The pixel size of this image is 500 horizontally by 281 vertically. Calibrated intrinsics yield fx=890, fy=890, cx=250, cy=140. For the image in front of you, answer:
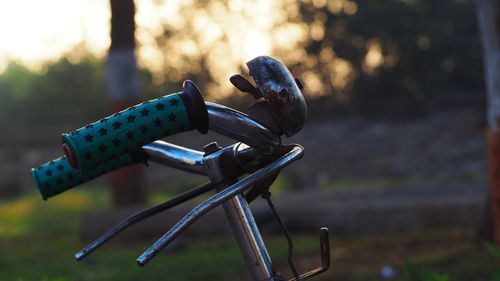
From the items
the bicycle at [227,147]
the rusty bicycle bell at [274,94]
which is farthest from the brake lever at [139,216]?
the rusty bicycle bell at [274,94]

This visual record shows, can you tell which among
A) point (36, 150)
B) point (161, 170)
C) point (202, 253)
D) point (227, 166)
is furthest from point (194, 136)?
point (227, 166)

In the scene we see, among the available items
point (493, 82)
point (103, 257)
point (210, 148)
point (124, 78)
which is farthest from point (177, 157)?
point (124, 78)

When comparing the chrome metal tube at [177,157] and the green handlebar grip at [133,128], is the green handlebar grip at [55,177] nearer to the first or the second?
the chrome metal tube at [177,157]

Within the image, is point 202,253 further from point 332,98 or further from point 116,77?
point 332,98

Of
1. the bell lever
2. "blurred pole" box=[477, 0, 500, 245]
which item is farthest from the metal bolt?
"blurred pole" box=[477, 0, 500, 245]

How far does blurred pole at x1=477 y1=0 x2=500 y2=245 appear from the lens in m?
5.45

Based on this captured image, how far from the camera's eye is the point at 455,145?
18.7 metres

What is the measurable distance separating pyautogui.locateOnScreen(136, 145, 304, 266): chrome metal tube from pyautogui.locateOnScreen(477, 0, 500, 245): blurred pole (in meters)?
4.27

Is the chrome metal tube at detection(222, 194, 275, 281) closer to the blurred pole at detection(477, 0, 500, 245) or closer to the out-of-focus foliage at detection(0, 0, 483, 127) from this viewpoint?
the blurred pole at detection(477, 0, 500, 245)

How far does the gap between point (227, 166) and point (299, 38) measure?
2658cm

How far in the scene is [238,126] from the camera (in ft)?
4.55

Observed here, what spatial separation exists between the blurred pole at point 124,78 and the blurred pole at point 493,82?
15.0 feet

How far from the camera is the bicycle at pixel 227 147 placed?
129 centimetres

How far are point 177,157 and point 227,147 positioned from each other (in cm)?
17
